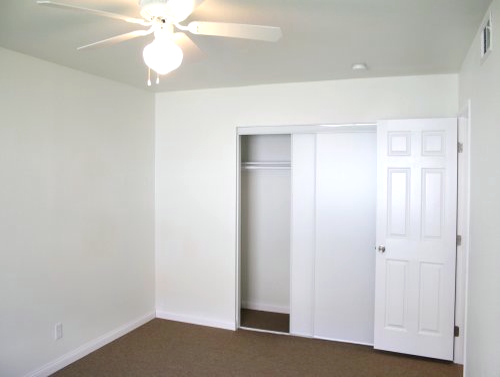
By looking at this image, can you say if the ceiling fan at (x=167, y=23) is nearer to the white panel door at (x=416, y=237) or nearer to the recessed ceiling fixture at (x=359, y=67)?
the recessed ceiling fixture at (x=359, y=67)

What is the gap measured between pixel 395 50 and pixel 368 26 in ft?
1.90

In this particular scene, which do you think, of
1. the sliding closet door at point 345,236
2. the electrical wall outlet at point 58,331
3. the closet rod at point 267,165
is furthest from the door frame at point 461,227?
the electrical wall outlet at point 58,331

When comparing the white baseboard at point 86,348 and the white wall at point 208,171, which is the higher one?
the white wall at point 208,171

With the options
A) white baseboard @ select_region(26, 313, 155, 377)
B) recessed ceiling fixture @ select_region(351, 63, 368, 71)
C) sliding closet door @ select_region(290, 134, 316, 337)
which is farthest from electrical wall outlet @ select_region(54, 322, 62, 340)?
recessed ceiling fixture @ select_region(351, 63, 368, 71)

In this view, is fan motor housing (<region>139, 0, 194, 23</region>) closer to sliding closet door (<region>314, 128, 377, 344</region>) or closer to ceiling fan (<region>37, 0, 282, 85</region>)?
ceiling fan (<region>37, 0, 282, 85</region>)

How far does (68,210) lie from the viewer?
339 cm

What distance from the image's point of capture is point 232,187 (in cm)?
417

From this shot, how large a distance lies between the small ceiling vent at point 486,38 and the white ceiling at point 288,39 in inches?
3.1

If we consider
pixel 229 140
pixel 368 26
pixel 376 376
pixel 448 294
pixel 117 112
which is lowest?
pixel 376 376

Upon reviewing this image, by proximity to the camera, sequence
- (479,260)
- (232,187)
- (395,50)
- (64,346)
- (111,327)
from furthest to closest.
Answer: (232,187) → (111,327) → (64,346) → (395,50) → (479,260)

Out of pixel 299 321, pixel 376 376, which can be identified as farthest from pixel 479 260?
pixel 299 321

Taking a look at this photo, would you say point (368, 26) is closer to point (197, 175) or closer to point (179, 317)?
point (197, 175)

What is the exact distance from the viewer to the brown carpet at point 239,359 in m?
3.26

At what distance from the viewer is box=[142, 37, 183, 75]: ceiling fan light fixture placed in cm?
179
